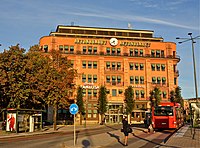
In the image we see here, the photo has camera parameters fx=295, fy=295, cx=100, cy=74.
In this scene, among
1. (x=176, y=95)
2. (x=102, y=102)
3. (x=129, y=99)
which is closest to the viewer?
(x=102, y=102)

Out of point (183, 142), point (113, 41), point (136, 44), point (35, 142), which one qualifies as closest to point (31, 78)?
point (35, 142)

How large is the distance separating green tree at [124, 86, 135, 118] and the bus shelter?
1413 inches

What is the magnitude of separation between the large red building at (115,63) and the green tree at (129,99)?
4.18 metres

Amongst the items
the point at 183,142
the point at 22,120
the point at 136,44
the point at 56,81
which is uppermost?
the point at 136,44

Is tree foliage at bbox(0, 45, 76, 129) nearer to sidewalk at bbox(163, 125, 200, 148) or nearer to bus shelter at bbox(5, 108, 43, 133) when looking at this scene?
bus shelter at bbox(5, 108, 43, 133)

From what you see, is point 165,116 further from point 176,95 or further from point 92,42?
point 92,42

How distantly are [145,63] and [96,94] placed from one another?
1610cm

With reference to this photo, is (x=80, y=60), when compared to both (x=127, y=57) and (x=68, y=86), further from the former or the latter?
(x=68, y=86)

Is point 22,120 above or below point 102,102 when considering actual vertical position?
below

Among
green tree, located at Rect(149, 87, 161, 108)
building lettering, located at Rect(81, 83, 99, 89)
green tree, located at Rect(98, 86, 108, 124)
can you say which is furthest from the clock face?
green tree, located at Rect(149, 87, 161, 108)

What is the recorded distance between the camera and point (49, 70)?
4175 centimetres

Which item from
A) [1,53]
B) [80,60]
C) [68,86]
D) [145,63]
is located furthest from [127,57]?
[1,53]

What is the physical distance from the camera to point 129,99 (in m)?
70.6

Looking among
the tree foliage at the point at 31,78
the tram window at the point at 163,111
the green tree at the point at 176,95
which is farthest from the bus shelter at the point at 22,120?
the green tree at the point at 176,95
